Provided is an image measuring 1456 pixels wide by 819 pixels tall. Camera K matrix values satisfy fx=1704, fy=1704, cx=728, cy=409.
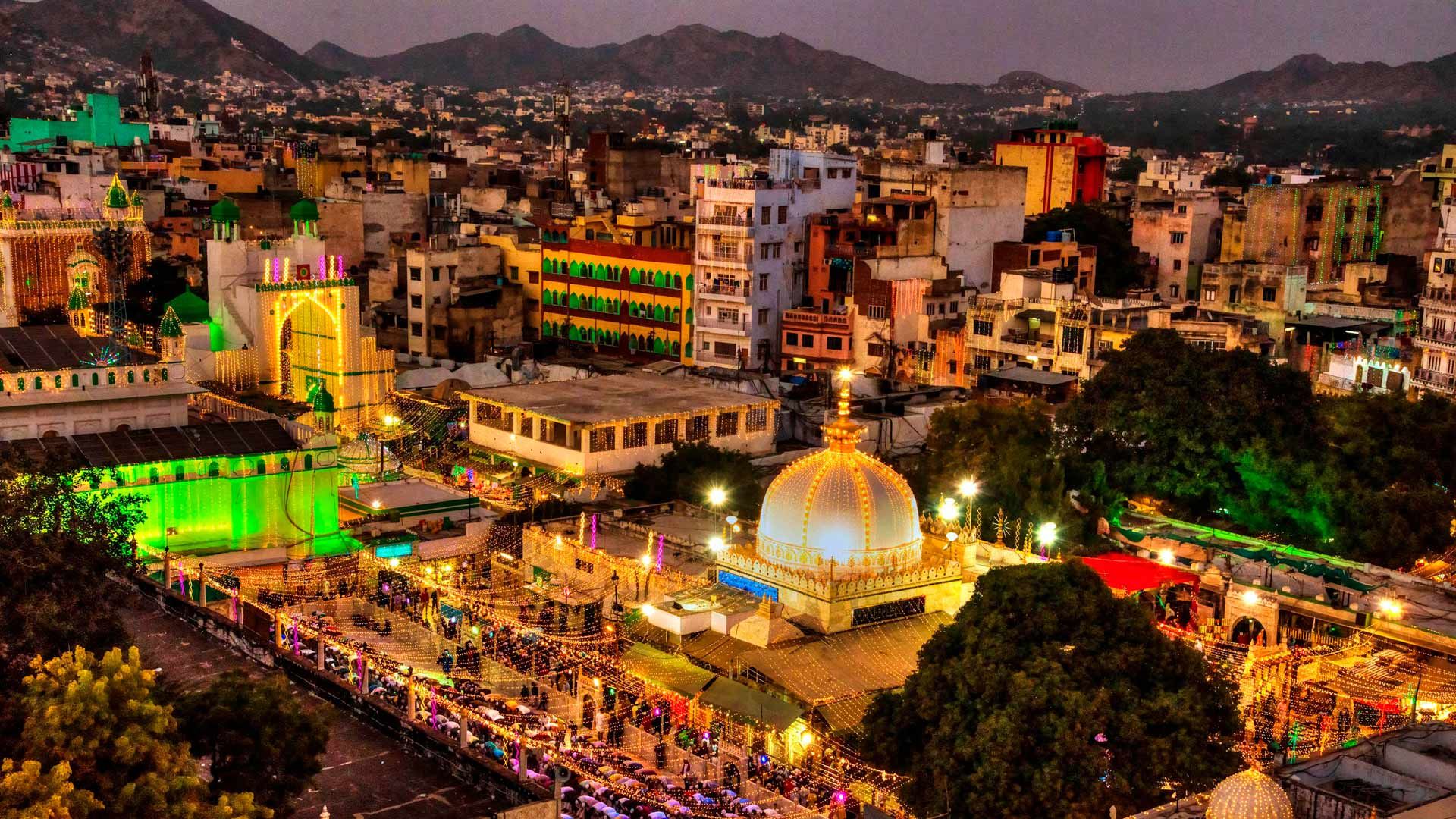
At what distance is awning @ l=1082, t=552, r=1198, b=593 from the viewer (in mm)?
25656

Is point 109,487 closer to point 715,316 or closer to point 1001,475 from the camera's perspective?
point 1001,475

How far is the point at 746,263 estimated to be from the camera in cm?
4862

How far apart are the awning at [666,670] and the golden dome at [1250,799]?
857 centimetres

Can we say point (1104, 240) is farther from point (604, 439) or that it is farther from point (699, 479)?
point (699, 479)

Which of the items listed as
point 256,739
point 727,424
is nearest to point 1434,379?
point 727,424

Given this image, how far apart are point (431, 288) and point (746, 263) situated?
30.6ft

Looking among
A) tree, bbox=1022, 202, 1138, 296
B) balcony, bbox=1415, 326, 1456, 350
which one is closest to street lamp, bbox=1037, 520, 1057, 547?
balcony, bbox=1415, 326, 1456, 350

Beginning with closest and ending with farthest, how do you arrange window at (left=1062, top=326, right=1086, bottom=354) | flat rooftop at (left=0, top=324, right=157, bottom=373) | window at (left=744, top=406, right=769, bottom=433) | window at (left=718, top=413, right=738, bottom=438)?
flat rooftop at (left=0, top=324, right=157, bottom=373)
window at (left=718, top=413, right=738, bottom=438)
window at (left=744, top=406, right=769, bottom=433)
window at (left=1062, top=326, right=1086, bottom=354)

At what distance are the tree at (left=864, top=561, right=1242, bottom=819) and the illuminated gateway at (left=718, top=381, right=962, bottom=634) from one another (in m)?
3.42

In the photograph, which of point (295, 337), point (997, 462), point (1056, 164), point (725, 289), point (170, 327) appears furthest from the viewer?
point (1056, 164)

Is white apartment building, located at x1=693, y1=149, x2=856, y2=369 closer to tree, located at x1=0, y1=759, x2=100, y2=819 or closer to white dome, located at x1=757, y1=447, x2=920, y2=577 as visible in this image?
white dome, located at x1=757, y1=447, x2=920, y2=577

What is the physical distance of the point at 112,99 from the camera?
278 ft

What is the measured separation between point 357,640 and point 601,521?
6471 millimetres

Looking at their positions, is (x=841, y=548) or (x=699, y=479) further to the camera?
(x=699, y=479)
